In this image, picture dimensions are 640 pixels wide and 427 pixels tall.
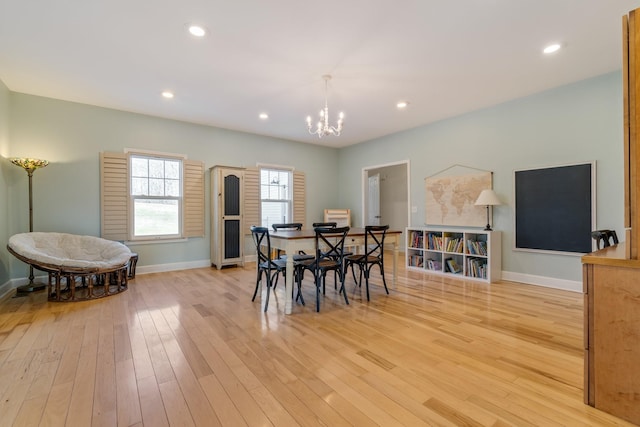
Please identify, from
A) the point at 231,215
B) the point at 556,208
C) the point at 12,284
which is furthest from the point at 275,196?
the point at 556,208

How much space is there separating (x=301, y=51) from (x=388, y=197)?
19.1 feet

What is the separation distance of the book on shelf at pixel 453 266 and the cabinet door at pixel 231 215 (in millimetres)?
3712

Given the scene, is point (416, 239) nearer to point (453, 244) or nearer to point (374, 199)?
point (453, 244)

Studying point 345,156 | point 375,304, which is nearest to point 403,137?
point 345,156

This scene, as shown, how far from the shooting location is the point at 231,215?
211 inches

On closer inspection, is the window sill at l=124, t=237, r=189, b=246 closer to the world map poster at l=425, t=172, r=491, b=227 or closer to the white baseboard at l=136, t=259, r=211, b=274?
the white baseboard at l=136, t=259, r=211, b=274

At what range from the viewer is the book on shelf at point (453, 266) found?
4.65 meters

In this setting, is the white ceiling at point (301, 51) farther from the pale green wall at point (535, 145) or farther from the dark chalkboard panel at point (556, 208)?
the dark chalkboard panel at point (556, 208)

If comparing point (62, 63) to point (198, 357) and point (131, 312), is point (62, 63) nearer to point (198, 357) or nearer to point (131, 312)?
point (131, 312)

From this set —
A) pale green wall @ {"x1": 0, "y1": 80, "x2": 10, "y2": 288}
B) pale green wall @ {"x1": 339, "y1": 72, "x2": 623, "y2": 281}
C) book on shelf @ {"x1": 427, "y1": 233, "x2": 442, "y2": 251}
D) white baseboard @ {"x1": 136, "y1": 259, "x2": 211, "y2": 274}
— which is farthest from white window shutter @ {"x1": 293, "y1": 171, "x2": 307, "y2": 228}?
pale green wall @ {"x1": 0, "y1": 80, "x2": 10, "y2": 288}

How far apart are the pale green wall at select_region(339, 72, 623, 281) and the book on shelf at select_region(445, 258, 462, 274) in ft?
2.12

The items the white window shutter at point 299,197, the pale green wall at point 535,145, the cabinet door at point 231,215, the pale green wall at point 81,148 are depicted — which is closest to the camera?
the pale green wall at point 535,145

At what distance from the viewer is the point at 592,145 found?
3.60m

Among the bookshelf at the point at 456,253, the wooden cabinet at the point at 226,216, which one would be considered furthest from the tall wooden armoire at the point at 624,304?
the wooden cabinet at the point at 226,216
